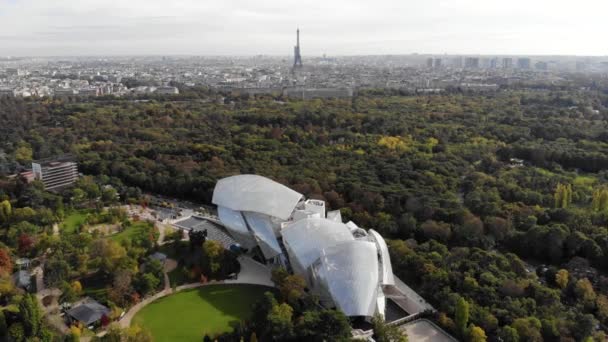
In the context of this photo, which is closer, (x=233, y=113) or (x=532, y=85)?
(x=233, y=113)

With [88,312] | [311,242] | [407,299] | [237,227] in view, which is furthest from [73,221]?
[407,299]

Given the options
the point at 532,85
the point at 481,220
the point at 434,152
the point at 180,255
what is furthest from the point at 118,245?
the point at 532,85

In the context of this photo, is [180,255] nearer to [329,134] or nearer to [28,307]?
[28,307]

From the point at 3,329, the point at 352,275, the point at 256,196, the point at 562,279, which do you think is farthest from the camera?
the point at 256,196

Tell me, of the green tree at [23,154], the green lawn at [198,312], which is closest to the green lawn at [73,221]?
the green lawn at [198,312]

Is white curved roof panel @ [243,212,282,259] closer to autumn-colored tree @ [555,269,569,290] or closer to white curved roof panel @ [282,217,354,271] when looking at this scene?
white curved roof panel @ [282,217,354,271]

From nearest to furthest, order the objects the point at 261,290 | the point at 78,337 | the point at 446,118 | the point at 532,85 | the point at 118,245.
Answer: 1. the point at 78,337
2. the point at 261,290
3. the point at 118,245
4. the point at 446,118
5. the point at 532,85

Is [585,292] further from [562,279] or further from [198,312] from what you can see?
[198,312]
